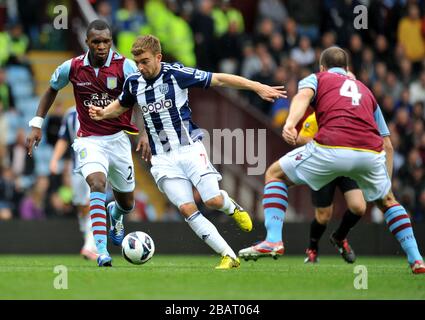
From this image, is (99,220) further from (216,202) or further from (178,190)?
(216,202)

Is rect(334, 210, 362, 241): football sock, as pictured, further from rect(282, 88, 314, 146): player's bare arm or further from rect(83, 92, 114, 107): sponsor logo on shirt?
rect(83, 92, 114, 107): sponsor logo on shirt

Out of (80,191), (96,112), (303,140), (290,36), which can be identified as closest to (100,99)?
(96,112)

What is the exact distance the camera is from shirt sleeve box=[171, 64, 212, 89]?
33.9ft

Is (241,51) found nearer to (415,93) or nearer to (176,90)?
(415,93)

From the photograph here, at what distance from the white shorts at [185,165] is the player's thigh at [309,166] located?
0.75 meters

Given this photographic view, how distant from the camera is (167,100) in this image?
1045cm

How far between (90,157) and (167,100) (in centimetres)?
111

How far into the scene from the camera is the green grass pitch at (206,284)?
27.0 feet

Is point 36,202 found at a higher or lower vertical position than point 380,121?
lower

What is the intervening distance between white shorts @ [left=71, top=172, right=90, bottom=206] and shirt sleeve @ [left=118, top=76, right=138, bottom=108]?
3711 millimetres

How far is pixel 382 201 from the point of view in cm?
1026

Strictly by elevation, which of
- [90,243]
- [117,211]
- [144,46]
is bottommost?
[90,243]

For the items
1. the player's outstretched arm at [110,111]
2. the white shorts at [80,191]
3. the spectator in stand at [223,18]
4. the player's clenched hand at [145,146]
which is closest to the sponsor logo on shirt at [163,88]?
the player's outstretched arm at [110,111]

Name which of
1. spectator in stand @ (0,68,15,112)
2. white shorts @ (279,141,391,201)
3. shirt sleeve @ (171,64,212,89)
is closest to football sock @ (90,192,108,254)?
→ shirt sleeve @ (171,64,212,89)
